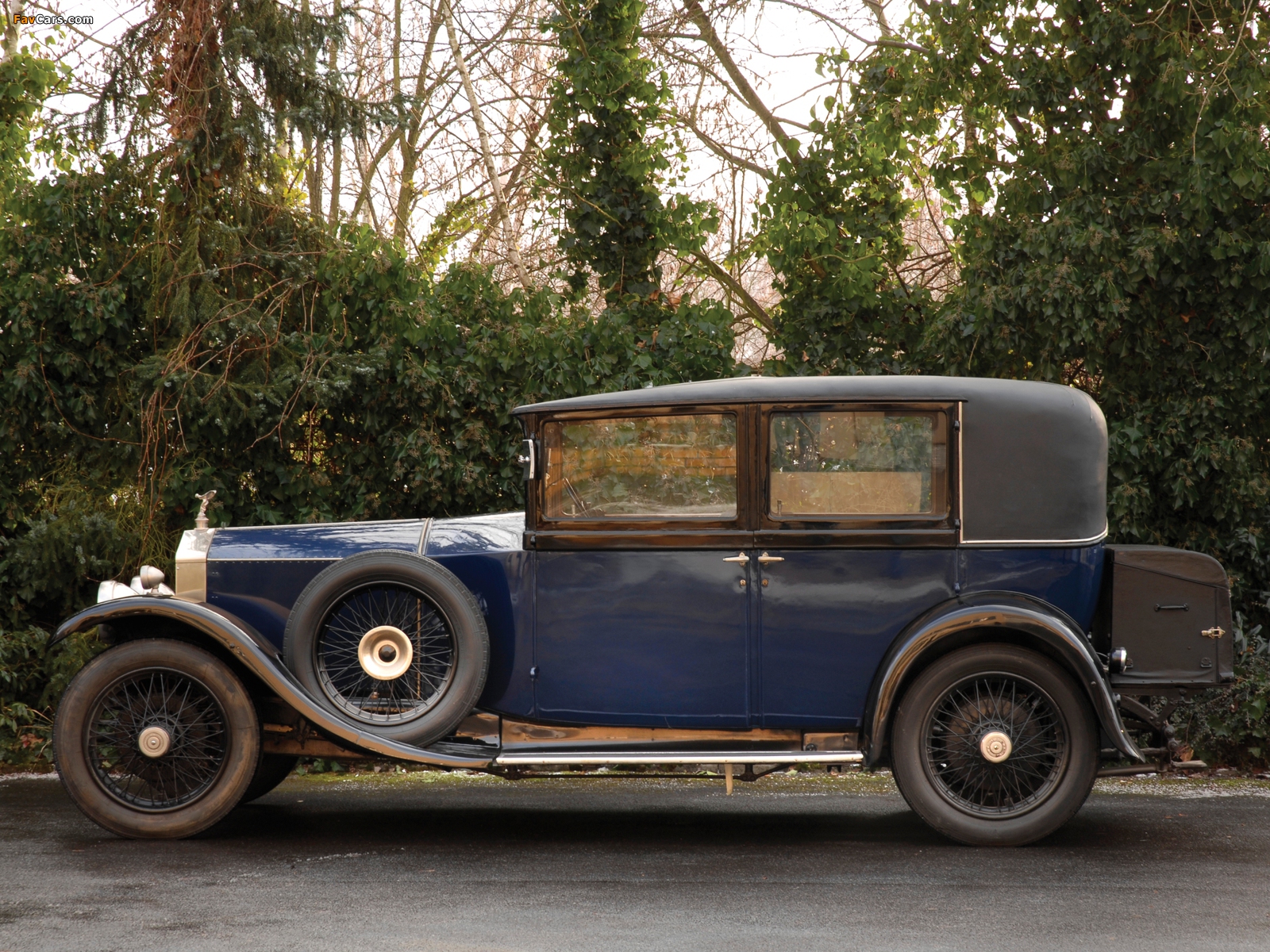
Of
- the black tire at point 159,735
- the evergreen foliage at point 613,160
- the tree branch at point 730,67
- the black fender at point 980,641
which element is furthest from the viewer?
the tree branch at point 730,67

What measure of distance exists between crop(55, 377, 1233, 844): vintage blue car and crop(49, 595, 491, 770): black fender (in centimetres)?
1

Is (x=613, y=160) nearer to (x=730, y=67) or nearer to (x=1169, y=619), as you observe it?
(x=730, y=67)

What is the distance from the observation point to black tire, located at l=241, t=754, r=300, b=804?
5.58 m

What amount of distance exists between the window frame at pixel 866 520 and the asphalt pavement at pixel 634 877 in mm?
1291

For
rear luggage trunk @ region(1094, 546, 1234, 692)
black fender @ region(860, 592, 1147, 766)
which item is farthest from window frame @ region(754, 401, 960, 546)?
rear luggage trunk @ region(1094, 546, 1234, 692)

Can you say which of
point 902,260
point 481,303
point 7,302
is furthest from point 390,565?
point 902,260

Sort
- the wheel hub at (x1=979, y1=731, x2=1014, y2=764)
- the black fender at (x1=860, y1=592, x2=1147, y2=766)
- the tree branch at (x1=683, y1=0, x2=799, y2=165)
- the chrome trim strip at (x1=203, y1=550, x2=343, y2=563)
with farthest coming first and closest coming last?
the tree branch at (x1=683, y1=0, x2=799, y2=165) → the chrome trim strip at (x1=203, y1=550, x2=343, y2=563) → the wheel hub at (x1=979, y1=731, x2=1014, y2=764) → the black fender at (x1=860, y1=592, x2=1147, y2=766)

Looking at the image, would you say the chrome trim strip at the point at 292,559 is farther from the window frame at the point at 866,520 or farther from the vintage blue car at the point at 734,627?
the window frame at the point at 866,520

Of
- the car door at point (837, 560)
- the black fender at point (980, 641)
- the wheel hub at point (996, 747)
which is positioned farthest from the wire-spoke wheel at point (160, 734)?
the wheel hub at point (996, 747)

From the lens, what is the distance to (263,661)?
4.75 m

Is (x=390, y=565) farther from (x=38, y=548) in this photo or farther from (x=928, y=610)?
(x=38, y=548)

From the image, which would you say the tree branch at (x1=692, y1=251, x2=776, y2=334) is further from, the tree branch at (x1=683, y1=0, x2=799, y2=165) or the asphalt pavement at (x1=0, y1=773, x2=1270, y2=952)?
the asphalt pavement at (x1=0, y1=773, x2=1270, y2=952)

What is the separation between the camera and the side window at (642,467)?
4.97 metres

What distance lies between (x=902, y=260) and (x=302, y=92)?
4.41 m
